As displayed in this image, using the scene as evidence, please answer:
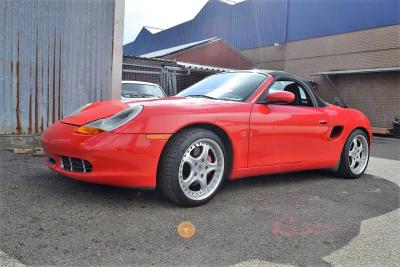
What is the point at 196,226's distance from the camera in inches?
108

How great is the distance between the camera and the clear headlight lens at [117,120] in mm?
2977

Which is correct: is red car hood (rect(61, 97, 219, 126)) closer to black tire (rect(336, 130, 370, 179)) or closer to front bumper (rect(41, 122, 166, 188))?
front bumper (rect(41, 122, 166, 188))

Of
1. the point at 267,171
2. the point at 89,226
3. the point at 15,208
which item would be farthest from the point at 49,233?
the point at 267,171

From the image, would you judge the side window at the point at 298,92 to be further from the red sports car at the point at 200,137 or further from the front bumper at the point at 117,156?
the front bumper at the point at 117,156

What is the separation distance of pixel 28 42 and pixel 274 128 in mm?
3838

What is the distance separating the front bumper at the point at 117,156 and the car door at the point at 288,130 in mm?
1052

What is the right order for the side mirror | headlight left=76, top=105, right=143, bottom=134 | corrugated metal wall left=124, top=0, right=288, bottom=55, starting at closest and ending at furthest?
1. headlight left=76, top=105, right=143, bottom=134
2. the side mirror
3. corrugated metal wall left=124, top=0, right=288, bottom=55

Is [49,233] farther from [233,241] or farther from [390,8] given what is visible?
[390,8]

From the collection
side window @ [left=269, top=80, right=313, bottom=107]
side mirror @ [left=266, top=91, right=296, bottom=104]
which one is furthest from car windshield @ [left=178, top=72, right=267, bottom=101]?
side window @ [left=269, top=80, right=313, bottom=107]

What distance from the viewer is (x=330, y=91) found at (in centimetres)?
1708

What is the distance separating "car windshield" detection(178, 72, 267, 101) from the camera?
3776 mm

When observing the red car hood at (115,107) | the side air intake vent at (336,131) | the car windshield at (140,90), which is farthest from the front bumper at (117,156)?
the car windshield at (140,90)

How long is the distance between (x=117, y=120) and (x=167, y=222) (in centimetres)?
91

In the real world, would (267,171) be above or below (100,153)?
below
